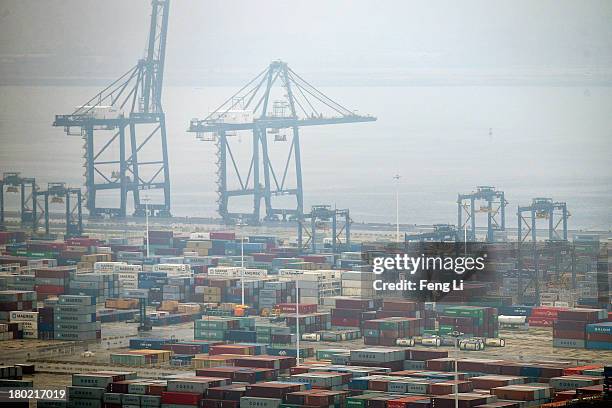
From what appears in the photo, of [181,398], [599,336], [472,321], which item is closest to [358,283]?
[472,321]

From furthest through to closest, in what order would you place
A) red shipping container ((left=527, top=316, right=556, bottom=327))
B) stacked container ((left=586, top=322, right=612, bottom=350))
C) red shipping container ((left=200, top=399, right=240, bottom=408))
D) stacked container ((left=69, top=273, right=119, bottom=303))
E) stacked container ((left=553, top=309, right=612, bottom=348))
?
stacked container ((left=69, top=273, right=119, bottom=303)), red shipping container ((left=527, top=316, right=556, bottom=327)), stacked container ((left=553, top=309, right=612, bottom=348)), stacked container ((left=586, top=322, right=612, bottom=350)), red shipping container ((left=200, top=399, right=240, bottom=408))

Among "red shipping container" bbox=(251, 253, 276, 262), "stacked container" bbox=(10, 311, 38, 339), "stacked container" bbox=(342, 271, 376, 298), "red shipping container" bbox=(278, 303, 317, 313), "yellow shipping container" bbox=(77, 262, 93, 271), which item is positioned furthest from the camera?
"red shipping container" bbox=(251, 253, 276, 262)

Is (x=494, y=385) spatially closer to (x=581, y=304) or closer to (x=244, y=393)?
(x=244, y=393)

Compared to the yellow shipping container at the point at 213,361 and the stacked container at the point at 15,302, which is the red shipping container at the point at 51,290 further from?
the yellow shipping container at the point at 213,361

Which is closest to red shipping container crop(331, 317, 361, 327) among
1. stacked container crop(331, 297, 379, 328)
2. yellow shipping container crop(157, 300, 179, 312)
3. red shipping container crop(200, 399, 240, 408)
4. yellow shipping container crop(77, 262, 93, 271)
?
stacked container crop(331, 297, 379, 328)

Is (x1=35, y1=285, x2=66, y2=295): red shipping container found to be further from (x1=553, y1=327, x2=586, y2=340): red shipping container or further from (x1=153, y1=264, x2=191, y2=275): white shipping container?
(x1=553, y1=327, x2=586, y2=340): red shipping container

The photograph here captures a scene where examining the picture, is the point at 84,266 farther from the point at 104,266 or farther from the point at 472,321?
the point at 472,321

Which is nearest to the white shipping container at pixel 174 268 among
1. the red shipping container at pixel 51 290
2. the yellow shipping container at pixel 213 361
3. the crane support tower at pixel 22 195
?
the red shipping container at pixel 51 290

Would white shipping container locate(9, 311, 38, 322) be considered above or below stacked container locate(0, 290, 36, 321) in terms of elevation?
below
